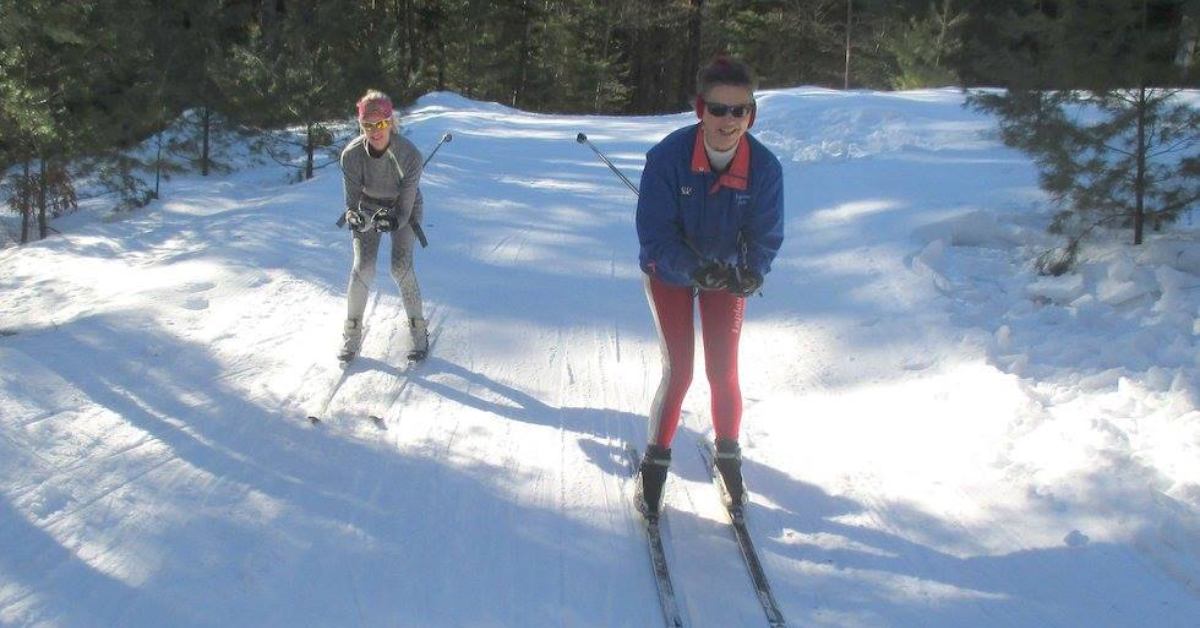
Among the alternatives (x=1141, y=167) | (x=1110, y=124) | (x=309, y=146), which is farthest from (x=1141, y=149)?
(x=309, y=146)

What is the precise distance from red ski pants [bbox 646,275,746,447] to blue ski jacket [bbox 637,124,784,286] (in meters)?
0.15

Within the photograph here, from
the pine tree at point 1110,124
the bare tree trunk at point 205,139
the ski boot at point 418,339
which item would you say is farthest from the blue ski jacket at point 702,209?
the bare tree trunk at point 205,139

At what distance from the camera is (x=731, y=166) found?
396 cm

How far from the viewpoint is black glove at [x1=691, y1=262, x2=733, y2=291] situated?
382 centimetres

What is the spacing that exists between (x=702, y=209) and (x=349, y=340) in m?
3.40

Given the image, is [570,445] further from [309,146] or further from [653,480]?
[309,146]

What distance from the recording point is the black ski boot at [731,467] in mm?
4355

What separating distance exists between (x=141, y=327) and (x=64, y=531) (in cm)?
328

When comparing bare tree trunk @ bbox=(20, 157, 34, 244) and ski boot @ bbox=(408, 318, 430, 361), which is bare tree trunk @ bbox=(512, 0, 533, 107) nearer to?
bare tree trunk @ bbox=(20, 157, 34, 244)

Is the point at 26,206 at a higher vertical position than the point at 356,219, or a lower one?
lower

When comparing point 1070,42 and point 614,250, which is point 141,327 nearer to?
point 614,250

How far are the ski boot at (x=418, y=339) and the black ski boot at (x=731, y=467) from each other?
116 inches

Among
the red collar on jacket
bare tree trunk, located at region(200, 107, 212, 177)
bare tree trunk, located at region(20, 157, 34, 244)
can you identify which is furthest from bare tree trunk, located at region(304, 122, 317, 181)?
the red collar on jacket

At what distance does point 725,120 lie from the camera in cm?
381
